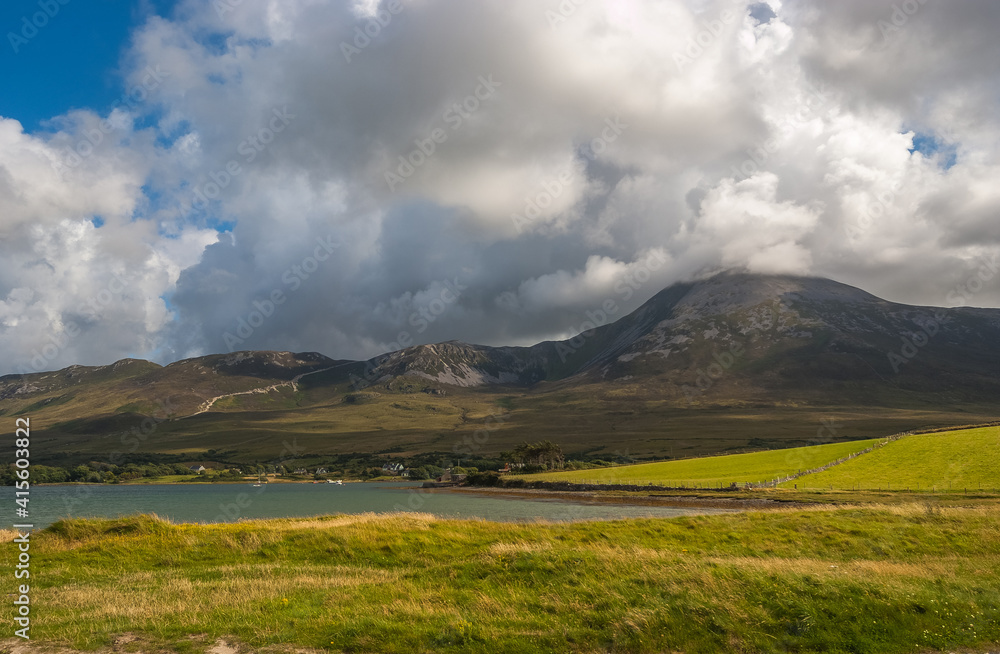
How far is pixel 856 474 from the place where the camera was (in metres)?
86.9

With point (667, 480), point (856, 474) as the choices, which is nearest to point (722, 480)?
point (667, 480)

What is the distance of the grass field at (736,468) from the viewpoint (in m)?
102

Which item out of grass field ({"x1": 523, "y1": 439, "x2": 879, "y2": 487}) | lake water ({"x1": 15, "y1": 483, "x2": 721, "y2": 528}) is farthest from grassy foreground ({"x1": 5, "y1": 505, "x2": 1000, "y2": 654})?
grass field ({"x1": 523, "y1": 439, "x2": 879, "y2": 487})

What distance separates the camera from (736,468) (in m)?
116

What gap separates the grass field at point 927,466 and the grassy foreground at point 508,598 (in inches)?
2079

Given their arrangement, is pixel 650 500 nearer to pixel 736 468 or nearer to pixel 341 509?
pixel 736 468

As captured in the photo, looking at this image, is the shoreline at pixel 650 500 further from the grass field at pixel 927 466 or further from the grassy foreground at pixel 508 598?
the grassy foreground at pixel 508 598

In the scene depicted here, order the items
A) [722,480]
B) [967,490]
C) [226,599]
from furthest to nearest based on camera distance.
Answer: [722,480] < [967,490] < [226,599]

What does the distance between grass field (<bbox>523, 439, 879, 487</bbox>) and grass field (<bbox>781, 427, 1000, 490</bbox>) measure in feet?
25.0

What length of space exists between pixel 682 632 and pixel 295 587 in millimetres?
12713

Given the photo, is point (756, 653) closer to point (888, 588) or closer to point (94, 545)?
point (888, 588)

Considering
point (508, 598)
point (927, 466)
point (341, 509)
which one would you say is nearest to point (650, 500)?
point (927, 466)

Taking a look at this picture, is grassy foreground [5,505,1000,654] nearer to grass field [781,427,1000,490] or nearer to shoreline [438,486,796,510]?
shoreline [438,486,796,510]

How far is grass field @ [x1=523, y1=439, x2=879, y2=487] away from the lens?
336 feet
